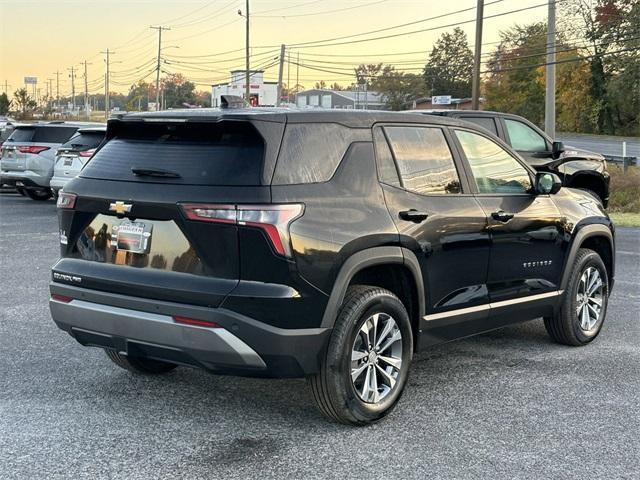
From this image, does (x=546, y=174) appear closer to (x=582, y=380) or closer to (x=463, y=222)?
(x=463, y=222)

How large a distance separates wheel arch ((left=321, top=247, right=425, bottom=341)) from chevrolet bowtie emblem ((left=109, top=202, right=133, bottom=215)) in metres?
1.21

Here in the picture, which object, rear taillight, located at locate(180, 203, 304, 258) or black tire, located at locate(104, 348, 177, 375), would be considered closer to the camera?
rear taillight, located at locate(180, 203, 304, 258)

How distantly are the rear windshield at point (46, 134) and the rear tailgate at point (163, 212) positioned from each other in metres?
13.5

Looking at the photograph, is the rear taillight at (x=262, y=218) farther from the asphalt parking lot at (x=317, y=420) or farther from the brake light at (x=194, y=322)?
the asphalt parking lot at (x=317, y=420)

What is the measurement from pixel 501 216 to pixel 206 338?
2.41 m

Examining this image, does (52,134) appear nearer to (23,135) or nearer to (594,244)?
(23,135)

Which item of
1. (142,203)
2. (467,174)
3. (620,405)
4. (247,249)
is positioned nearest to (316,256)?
(247,249)

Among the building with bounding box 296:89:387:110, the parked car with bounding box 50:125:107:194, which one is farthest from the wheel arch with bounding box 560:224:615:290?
the building with bounding box 296:89:387:110

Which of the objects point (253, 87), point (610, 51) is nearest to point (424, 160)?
point (610, 51)

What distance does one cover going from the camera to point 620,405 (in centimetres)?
482

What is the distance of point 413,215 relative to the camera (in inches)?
183

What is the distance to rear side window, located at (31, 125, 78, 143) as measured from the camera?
1723cm

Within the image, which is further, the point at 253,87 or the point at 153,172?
the point at 253,87

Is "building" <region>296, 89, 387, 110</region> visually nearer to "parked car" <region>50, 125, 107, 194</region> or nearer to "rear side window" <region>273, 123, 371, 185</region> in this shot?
"parked car" <region>50, 125, 107, 194</region>
